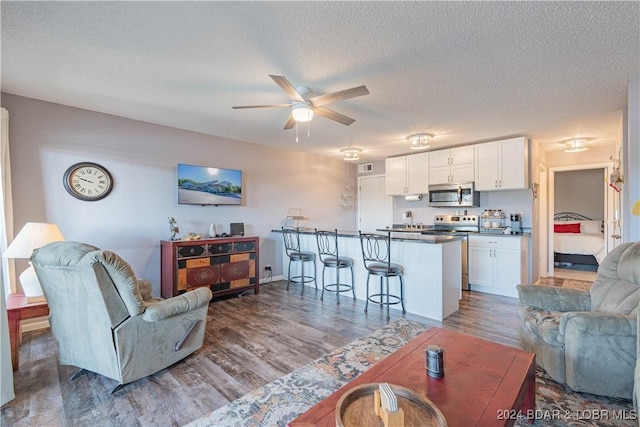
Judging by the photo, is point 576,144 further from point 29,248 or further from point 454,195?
point 29,248

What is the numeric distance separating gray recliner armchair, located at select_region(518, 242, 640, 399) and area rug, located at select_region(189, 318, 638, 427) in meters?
0.10

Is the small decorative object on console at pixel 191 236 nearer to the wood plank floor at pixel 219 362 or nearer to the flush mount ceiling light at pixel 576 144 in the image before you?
the wood plank floor at pixel 219 362

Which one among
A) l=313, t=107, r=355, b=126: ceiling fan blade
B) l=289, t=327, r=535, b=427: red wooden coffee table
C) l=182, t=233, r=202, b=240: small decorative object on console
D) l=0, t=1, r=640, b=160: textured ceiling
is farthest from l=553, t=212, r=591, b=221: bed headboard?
l=182, t=233, r=202, b=240: small decorative object on console

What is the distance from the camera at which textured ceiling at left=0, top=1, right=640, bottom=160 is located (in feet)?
6.00

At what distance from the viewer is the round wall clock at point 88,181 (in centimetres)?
346

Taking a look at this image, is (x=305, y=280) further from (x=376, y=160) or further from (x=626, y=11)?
(x=626, y=11)

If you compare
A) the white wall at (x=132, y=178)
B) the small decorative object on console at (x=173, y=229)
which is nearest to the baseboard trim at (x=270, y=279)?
the white wall at (x=132, y=178)

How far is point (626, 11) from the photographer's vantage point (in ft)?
5.84

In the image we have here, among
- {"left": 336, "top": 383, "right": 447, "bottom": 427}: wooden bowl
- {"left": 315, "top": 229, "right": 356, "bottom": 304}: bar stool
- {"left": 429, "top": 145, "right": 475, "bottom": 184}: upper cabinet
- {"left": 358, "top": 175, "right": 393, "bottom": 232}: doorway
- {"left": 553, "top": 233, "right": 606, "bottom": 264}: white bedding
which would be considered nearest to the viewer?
{"left": 336, "top": 383, "right": 447, "bottom": 427}: wooden bowl

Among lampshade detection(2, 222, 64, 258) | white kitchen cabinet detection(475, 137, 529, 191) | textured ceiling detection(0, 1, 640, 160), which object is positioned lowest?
lampshade detection(2, 222, 64, 258)

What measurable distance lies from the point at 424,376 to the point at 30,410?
98.3 inches

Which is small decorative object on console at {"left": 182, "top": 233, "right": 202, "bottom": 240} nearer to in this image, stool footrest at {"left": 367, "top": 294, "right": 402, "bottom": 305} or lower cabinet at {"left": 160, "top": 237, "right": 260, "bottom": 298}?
lower cabinet at {"left": 160, "top": 237, "right": 260, "bottom": 298}

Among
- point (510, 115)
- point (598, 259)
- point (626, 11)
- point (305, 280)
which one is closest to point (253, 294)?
point (305, 280)

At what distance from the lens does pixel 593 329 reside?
1965 mm
